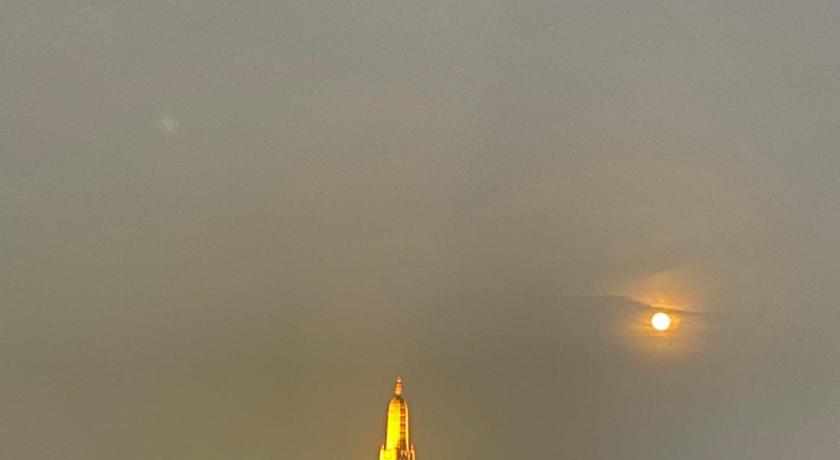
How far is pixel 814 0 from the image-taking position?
512 cm

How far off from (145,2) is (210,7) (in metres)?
0.37

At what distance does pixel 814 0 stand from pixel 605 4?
1.16 m

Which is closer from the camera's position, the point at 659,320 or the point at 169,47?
the point at 169,47

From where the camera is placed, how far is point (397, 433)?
1010 cm

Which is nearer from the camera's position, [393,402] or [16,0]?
[16,0]

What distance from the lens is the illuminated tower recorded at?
926cm

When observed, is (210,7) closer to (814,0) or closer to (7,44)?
(7,44)

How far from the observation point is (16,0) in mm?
5102

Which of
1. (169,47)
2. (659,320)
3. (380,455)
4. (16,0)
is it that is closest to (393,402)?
(380,455)

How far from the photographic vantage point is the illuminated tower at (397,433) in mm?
9258

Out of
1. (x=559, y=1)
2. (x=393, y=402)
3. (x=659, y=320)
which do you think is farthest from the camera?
(x=393, y=402)

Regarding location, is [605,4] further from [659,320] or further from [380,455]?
[380,455]

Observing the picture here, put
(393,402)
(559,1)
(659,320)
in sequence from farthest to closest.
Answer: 1. (393,402)
2. (659,320)
3. (559,1)

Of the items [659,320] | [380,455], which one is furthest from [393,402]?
[659,320]
